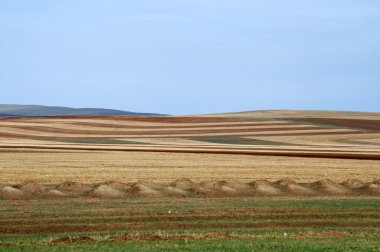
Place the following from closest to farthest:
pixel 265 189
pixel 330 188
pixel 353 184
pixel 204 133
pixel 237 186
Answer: pixel 265 189, pixel 237 186, pixel 330 188, pixel 353 184, pixel 204 133

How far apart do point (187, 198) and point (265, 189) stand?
13.4 ft

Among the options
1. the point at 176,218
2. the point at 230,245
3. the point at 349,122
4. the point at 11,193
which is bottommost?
the point at 11,193

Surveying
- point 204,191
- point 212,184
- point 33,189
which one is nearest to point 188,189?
point 204,191

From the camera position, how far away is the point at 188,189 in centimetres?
3631

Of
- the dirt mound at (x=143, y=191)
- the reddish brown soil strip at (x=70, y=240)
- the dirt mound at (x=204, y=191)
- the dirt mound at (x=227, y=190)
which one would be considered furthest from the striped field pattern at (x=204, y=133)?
the reddish brown soil strip at (x=70, y=240)

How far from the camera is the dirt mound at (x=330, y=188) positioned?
36.9 m

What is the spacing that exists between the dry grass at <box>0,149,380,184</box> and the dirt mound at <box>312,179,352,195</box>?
13.6ft

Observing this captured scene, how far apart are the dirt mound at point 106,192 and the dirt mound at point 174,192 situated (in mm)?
1865

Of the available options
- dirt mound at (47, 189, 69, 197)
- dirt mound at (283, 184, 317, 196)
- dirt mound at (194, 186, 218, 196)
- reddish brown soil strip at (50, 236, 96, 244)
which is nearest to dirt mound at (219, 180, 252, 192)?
dirt mound at (194, 186, 218, 196)

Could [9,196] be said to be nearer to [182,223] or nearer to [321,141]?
[182,223]

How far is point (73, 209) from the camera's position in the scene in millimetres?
29094

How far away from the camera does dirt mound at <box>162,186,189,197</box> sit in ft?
115

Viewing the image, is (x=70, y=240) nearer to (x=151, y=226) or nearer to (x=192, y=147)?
(x=151, y=226)

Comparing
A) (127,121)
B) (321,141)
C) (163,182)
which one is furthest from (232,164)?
(127,121)
